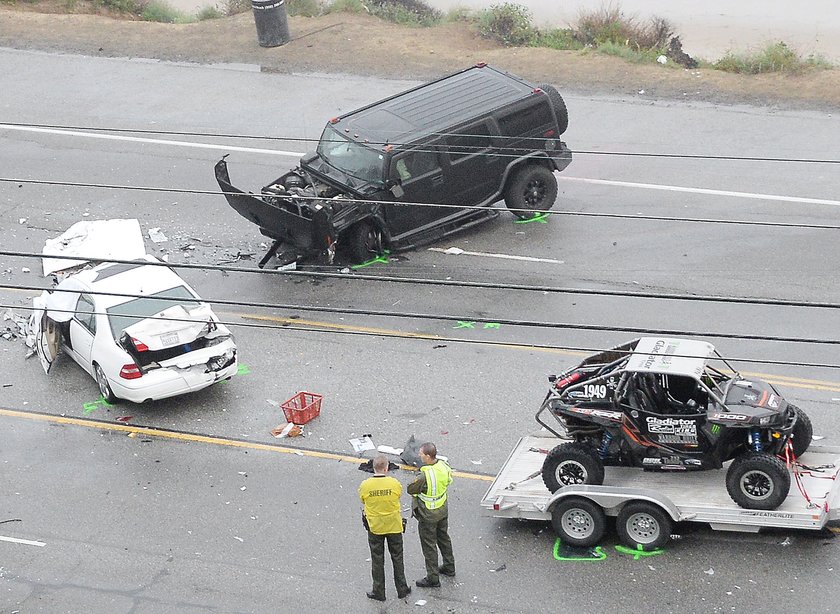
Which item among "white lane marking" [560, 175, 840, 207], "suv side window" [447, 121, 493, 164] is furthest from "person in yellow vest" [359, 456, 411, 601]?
"white lane marking" [560, 175, 840, 207]

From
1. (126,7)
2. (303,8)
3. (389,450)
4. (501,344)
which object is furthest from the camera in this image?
(126,7)

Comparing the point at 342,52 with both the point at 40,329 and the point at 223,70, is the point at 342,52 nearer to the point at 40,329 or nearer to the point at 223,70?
the point at 223,70

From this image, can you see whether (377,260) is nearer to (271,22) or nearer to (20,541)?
(20,541)

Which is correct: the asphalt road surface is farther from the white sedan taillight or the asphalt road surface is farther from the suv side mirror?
the suv side mirror

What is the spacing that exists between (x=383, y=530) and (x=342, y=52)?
1753cm

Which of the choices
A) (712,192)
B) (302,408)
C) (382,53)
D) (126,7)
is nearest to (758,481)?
(302,408)

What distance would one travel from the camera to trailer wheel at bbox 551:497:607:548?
12.0 metres

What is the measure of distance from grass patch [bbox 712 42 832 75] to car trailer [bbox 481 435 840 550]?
14147 millimetres

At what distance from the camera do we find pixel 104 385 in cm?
1564

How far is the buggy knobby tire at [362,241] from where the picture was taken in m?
18.5

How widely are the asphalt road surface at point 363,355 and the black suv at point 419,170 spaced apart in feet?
1.65

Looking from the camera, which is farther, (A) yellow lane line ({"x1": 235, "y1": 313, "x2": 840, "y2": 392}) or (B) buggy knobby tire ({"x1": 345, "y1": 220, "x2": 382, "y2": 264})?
(B) buggy knobby tire ({"x1": 345, "y1": 220, "x2": 382, "y2": 264})

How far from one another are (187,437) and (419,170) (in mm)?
5871

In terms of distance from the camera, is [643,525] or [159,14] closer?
[643,525]
